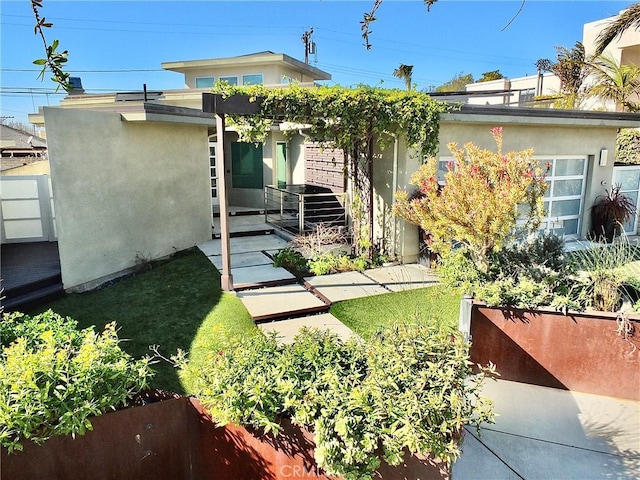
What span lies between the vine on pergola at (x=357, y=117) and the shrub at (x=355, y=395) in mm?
5268

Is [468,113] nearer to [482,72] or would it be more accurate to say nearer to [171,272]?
[171,272]

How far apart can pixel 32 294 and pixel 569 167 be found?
12313mm

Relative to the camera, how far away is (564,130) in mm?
10805

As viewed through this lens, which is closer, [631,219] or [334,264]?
[334,264]

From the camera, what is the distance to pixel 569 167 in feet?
37.1

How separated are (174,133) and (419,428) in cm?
895

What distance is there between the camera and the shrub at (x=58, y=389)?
2441mm

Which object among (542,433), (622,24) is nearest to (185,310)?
(542,433)

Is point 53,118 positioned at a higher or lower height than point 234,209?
higher

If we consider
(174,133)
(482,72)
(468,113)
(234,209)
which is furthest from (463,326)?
(482,72)

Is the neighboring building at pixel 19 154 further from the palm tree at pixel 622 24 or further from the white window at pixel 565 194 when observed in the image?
the palm tree at pixel 622 24

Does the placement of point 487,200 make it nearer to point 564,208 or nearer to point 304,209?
point 304,209

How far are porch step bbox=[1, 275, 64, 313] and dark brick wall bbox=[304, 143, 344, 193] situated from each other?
21.4 feet
